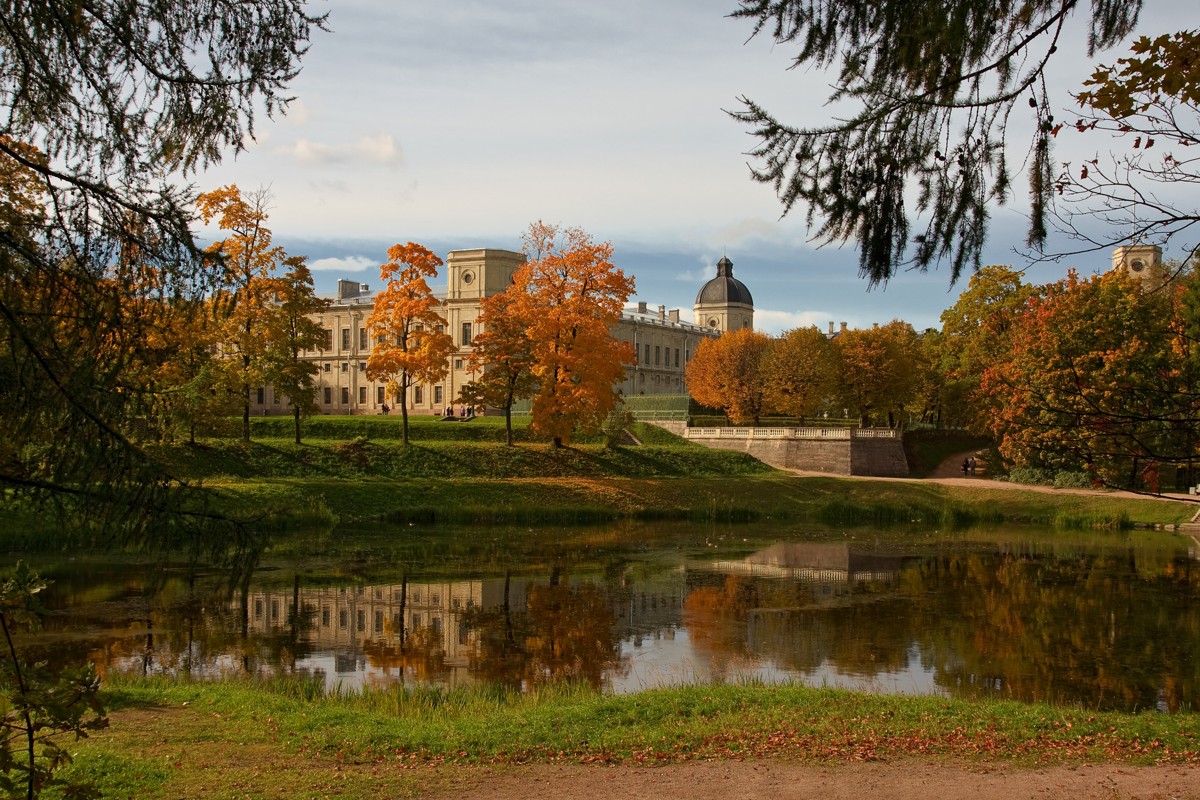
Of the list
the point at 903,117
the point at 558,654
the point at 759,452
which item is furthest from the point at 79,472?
the point at 759,452

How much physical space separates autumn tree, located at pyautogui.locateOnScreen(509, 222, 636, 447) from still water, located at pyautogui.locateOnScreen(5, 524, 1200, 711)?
36.6ft

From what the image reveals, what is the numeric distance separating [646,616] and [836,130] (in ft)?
36.0

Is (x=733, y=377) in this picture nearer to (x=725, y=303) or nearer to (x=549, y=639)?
(x=725, y=303)

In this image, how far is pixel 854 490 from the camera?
3534cm

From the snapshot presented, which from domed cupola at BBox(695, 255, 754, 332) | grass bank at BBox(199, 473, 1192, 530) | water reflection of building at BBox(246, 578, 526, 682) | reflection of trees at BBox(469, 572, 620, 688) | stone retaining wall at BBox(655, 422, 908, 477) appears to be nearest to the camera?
reflection of trees at BBox(469, 572, 620, 688)

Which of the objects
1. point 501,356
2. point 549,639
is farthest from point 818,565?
point 501,356

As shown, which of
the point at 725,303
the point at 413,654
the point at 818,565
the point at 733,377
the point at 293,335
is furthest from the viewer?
the point at 725,303

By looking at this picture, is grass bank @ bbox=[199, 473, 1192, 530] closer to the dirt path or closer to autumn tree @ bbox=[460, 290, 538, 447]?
autumn tree @ bbox=[460, 290, 538, 447]

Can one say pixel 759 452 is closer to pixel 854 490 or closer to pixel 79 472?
pixel 854 490

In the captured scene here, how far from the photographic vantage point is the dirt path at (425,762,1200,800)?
6754mm

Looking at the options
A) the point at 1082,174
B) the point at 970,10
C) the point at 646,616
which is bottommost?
the point at 646,616

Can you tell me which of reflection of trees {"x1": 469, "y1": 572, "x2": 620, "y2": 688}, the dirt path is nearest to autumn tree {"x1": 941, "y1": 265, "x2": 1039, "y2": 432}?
reflection of trees {"x1": 469, "y1": 572, "x2": 620, "y2": 688}

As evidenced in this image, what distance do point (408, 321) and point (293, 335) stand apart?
525cm

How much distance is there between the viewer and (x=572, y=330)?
36.0 metres
